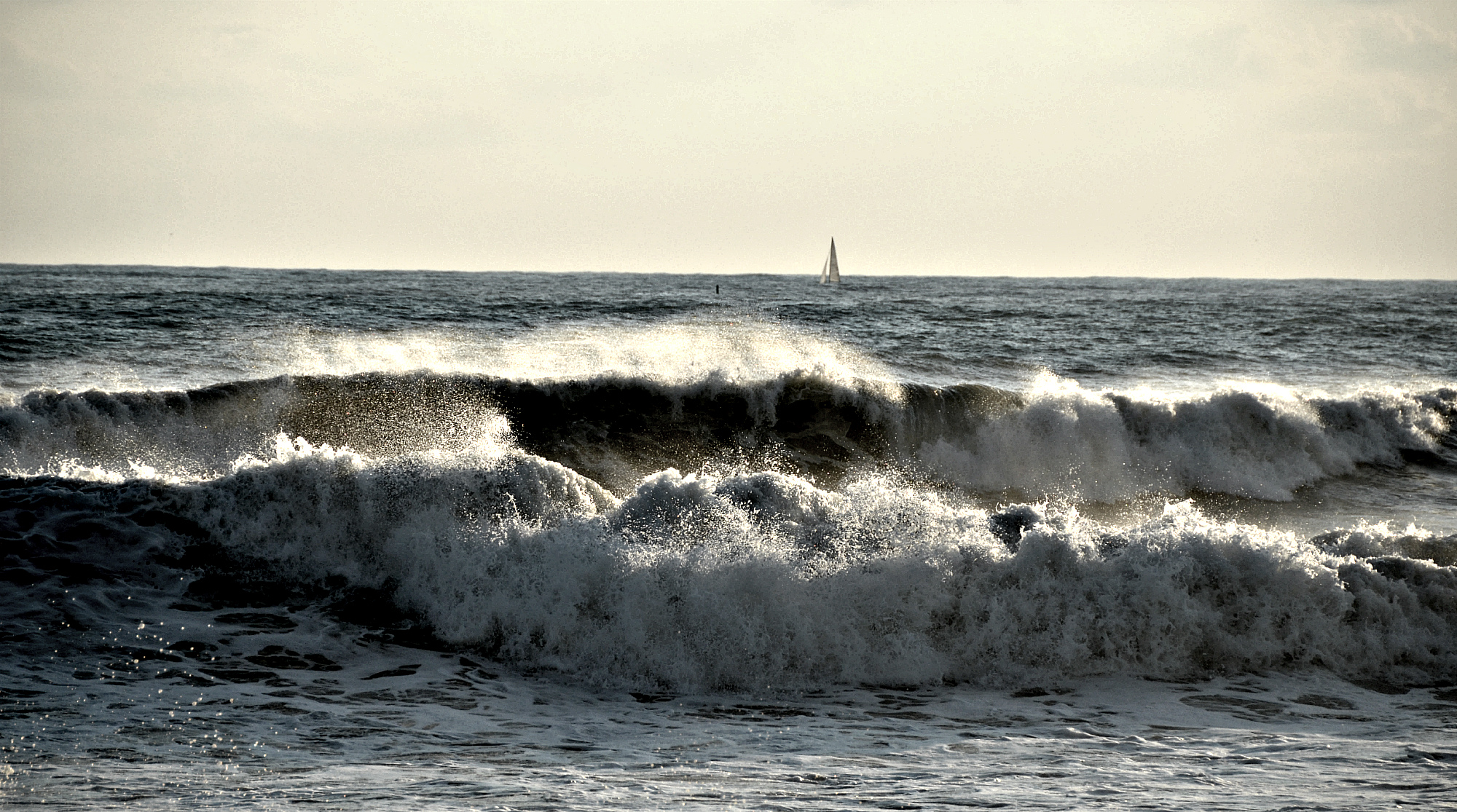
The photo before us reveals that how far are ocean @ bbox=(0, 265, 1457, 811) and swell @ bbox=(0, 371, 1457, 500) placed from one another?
0.05 metres

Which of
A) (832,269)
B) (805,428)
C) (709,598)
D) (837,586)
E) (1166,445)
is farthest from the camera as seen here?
(832,269)

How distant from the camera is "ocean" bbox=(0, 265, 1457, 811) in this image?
5.00 metres

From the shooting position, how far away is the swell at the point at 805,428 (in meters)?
12.1

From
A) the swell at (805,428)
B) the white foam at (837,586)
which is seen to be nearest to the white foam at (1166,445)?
the swell at (805,428)

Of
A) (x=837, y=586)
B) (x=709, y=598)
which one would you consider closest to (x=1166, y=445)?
(x=837, y=586)

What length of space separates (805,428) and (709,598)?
22.0 ft

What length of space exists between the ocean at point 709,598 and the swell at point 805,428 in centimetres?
5

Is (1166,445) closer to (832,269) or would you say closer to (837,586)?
(837,586)

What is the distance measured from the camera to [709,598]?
684 centimetres

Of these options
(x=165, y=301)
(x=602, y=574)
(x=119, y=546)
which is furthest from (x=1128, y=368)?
(x=165, y=301)

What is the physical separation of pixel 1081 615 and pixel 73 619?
6723 mm

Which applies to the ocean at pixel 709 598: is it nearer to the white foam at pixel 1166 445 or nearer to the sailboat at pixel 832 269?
the white foam at pixel 1166 445

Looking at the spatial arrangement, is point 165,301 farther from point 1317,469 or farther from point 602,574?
point 1317,469

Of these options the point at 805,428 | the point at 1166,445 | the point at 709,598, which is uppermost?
the point at 805,428
